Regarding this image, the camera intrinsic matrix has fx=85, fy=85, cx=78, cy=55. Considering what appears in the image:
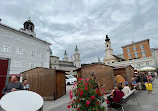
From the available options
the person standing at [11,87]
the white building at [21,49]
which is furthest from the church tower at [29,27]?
the person standing at [11,87]

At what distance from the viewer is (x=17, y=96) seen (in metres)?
2.76

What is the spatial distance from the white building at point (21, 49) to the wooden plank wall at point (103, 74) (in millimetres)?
19947

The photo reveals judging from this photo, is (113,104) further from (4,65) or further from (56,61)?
(56,61)

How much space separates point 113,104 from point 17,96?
410cm

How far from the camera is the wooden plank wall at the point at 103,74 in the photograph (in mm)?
9188

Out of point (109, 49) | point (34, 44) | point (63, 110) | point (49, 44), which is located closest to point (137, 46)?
point (109, 49)

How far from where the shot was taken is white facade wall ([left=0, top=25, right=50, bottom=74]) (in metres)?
20.2

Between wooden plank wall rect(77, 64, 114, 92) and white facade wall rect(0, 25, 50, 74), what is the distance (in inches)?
785

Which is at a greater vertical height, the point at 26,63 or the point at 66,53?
the point at 66,53

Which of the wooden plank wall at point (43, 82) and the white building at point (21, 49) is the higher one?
the white building at point (21, 49)

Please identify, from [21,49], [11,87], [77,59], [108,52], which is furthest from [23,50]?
[77,59]

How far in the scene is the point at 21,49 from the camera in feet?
75.6

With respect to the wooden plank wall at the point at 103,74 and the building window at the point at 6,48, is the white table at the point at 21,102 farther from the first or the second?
the building window at the point at 6,48

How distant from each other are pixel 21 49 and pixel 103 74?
914 inches
